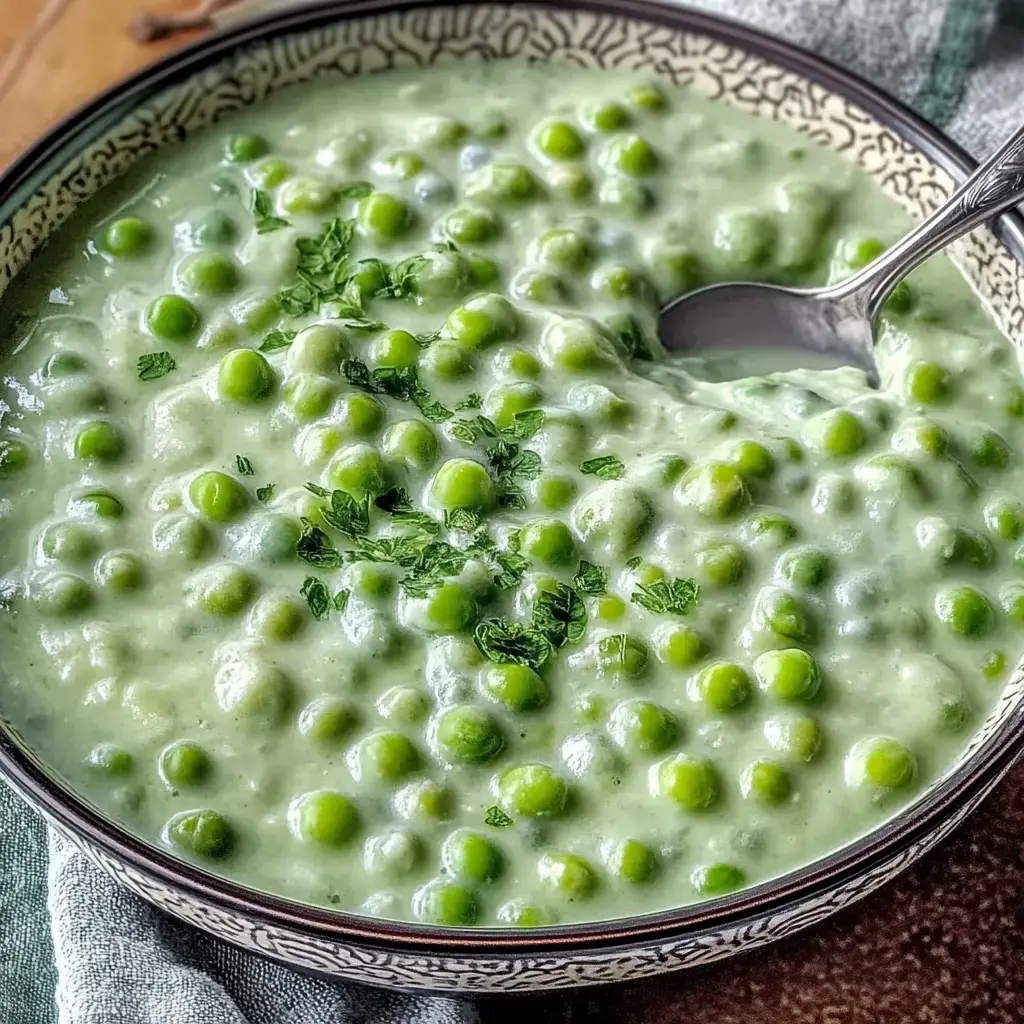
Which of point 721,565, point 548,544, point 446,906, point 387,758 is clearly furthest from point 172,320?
point 446,906

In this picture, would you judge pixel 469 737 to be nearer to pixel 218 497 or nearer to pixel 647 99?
pixel 218 497

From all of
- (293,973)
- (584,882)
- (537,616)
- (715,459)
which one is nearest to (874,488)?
(715,459)

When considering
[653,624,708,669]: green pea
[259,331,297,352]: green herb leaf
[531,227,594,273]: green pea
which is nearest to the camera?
[653,624,708,669]: green pea

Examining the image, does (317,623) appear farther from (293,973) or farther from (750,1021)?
(750,1021)

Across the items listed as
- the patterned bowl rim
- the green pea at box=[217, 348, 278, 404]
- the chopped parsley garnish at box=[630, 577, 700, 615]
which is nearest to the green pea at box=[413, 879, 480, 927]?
the patterned bowl rim

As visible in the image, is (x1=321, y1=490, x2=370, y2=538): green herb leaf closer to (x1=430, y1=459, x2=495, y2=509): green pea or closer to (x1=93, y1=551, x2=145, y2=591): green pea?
(x1=430, y1=459, x2=495, y2=509): green pea

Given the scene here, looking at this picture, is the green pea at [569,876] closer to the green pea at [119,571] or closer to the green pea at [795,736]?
the green pea at [795,736]
